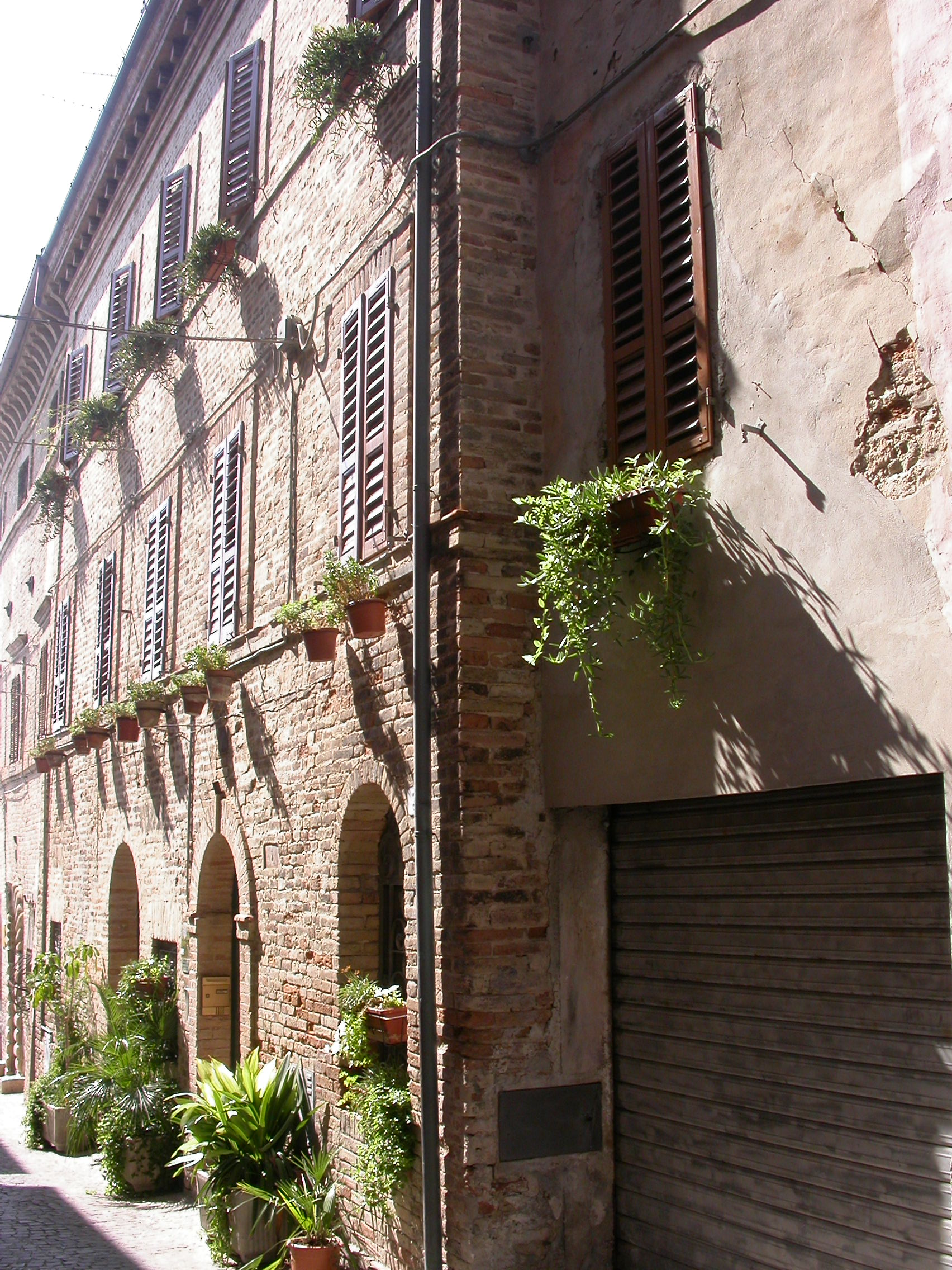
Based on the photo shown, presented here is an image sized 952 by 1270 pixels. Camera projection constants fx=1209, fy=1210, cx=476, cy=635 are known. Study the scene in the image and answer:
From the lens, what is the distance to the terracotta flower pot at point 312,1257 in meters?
6.68

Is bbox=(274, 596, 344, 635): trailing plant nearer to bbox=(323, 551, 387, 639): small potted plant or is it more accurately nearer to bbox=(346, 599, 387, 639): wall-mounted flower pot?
bbox=(323, 551, 387, 639): small potted plant

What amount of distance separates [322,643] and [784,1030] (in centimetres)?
375

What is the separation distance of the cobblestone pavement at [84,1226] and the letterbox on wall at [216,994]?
1.52m

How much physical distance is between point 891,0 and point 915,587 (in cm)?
222

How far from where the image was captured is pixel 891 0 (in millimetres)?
4500

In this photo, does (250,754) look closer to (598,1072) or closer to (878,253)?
(598,1072)

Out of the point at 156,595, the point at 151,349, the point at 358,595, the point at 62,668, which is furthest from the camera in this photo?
the point at 62,668

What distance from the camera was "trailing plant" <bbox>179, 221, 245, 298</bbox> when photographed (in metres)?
10.7

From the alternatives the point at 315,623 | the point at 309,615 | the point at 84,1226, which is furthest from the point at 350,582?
the point at 84,1226

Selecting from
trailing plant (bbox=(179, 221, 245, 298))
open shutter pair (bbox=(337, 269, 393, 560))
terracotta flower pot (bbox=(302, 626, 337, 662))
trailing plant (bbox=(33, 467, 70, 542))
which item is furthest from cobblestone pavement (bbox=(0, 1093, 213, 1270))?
trailing plant (bbox=(33, 467, 70, 542))

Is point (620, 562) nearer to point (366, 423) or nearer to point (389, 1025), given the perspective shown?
point (366, 423)

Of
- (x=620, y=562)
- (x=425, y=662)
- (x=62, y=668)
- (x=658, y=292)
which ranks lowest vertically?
(x=425, y=662)

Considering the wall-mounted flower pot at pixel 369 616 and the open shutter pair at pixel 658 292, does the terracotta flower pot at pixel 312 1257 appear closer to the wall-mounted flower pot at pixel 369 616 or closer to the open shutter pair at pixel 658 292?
the wall-mounted flower pot at pixel 369 616

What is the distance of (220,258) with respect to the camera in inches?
425
